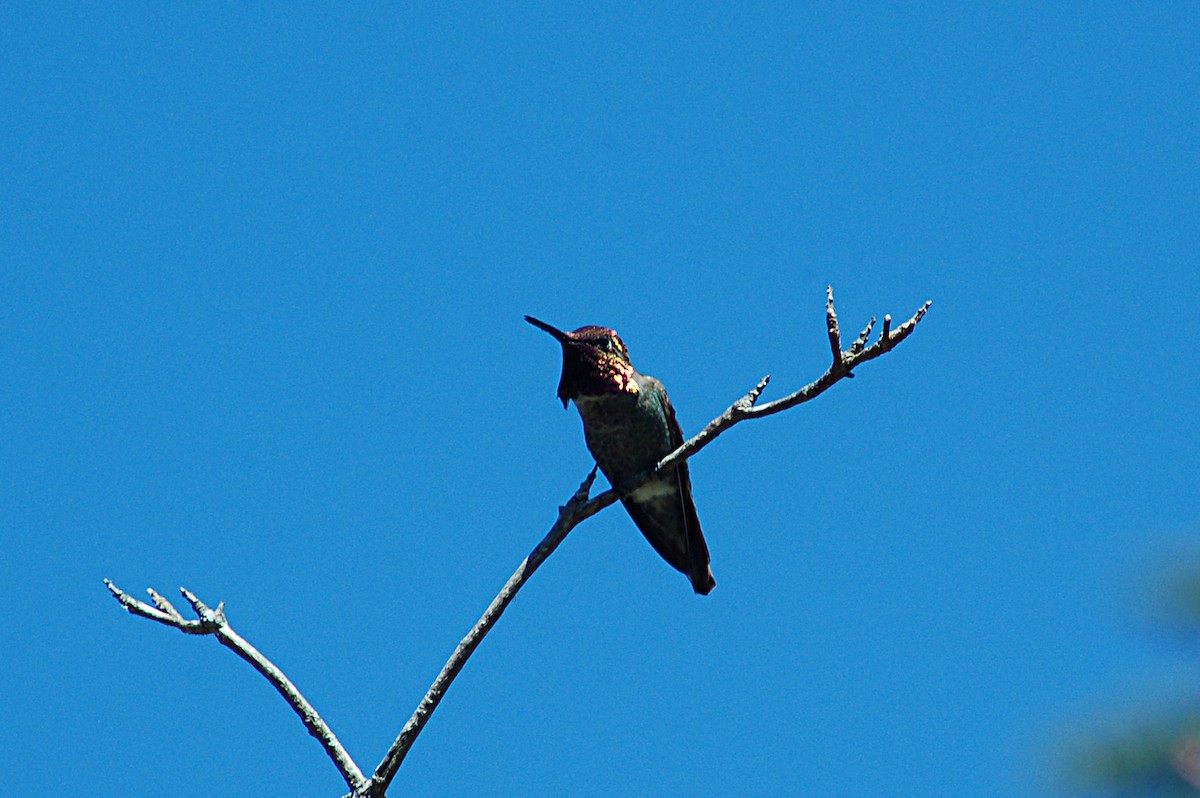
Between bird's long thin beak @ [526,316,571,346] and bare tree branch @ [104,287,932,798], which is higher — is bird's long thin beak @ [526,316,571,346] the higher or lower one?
the higher one

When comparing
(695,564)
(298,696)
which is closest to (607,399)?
(695,564)

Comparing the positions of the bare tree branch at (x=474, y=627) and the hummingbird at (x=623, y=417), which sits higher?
the hummingbird at (x=623, y=417)

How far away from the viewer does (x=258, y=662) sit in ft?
14.8

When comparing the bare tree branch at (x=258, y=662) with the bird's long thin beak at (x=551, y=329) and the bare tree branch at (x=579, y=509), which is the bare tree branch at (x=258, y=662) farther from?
the bird's long thin beak at (x=551, y=329)

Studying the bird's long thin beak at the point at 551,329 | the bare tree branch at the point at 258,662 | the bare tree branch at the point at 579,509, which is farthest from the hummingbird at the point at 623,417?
the bare tree branch at the point at 258,662

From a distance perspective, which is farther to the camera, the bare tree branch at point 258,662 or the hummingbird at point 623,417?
the hummingbird at point 623,417

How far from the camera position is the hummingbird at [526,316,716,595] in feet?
22.4

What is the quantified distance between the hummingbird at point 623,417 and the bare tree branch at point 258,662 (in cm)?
255

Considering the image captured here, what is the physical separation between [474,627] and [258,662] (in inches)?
29.3

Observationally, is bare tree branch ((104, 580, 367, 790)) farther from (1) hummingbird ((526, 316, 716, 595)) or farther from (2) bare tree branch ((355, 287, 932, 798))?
(1) hummingbird ((526, 316, 716, 595))

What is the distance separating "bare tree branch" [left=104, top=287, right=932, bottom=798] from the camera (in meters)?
4.46

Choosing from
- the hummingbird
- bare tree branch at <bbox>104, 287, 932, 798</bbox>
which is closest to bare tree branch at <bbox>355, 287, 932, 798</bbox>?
bare tree branch at <bbox>104, 287, 932, 798</bbox>

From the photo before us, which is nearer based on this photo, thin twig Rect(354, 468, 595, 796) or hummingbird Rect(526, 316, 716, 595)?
thin twig Rect(354, 468, 595, 796)

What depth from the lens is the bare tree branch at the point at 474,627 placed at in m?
4.46
